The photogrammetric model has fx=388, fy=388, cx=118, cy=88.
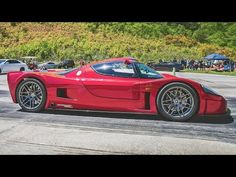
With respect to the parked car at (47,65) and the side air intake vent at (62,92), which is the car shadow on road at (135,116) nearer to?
the side air intake vent at (62,92)

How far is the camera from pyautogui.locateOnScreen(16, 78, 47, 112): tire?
6812 mm

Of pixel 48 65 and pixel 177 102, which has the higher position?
pixel 48 65

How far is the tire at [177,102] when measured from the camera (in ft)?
20.6

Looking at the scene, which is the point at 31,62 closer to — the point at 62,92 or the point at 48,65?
the point at 48,65

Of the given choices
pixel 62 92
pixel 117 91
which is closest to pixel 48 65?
pixel 62 92

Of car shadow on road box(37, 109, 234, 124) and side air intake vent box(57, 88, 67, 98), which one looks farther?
side air intake vent box(57, 88, 67, 98)

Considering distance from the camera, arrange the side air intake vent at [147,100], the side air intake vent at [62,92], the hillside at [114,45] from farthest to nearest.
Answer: the hillside at [114,45], the side air intake vent at [62,92], the side air intake vent at [147,100]

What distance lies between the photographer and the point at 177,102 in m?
6.36

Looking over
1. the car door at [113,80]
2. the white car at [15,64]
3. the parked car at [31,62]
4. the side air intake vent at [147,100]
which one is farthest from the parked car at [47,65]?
the side air intake vent at [147,100]

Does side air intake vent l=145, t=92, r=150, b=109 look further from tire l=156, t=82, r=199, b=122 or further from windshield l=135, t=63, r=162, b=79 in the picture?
windshield l=135, t=63, r=162, b=79

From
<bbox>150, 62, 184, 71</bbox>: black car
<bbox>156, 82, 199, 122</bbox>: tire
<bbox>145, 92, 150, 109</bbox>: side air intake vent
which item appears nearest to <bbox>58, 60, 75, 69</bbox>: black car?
<bbox>150, 62, 184, 71</bbox>: black car

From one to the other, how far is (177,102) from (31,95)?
258 centimetres

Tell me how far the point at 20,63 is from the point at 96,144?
387 cm
